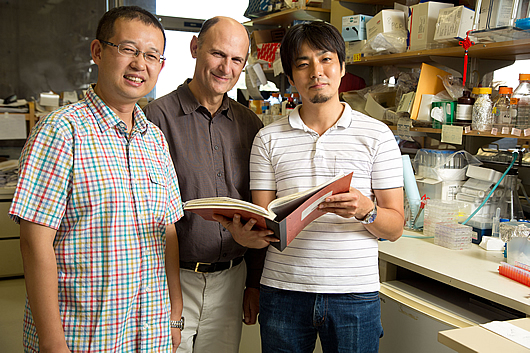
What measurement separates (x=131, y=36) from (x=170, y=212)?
52 cm

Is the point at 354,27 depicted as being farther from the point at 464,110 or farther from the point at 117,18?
the point at 117,18

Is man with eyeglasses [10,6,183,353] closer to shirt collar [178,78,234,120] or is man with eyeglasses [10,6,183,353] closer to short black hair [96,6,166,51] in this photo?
short black hair [96,6,166,51]

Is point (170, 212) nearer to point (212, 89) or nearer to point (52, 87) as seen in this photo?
point (212, 89)

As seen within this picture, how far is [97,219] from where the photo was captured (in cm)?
118

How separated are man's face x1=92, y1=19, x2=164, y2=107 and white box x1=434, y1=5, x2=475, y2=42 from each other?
1383 millimetres

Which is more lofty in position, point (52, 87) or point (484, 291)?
point (52, 87)

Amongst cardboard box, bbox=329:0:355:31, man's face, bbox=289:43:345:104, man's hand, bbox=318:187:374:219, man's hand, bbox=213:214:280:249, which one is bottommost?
man's hand, bbox=213:214:280:249

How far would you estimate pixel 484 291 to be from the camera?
4.80ft

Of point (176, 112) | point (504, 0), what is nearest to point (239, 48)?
point (176, 112)

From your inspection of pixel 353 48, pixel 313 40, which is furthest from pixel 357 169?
pixel 353 48

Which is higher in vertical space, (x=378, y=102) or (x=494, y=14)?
(x=494, y=14)

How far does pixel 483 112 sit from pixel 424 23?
57 cm

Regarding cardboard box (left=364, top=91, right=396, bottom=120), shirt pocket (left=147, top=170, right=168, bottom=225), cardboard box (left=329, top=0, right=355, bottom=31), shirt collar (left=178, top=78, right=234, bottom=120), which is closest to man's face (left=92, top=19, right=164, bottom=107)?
shirt pocket (left=147, top=170, right=168, bottom=225)

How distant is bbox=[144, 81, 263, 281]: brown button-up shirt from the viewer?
157cm
